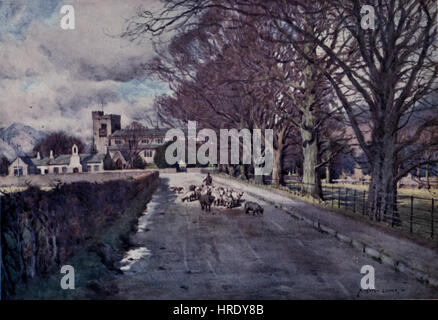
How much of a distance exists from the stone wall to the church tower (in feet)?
8.65

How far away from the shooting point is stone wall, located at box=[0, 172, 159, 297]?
21.3 ft

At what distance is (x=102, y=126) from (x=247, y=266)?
316 inches

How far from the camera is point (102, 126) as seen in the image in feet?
47.0

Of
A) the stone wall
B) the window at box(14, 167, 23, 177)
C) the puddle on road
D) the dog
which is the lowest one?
the puddle on road

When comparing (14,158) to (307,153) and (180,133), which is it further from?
(180,133)

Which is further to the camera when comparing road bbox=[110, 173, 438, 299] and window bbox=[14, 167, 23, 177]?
window bbox=[14, 167, 23, 177]

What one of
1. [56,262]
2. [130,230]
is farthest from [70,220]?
[130,230]

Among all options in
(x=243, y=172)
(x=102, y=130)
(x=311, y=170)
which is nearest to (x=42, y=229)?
(x=102, y=130)

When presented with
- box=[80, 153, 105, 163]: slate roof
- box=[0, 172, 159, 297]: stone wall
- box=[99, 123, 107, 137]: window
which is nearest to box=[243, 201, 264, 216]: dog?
box=[80, 153, 105, 163]: slate roof

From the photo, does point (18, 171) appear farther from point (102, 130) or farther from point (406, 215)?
point (406, 215)
